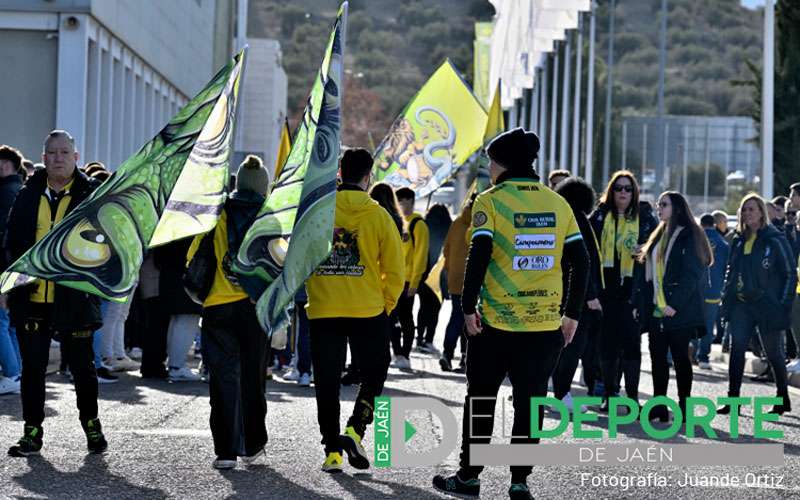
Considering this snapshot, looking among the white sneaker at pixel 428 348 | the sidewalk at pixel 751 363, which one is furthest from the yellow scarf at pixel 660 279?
the white sneaker at pixel 428 348

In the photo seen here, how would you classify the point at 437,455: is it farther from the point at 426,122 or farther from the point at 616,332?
the point at 426,122

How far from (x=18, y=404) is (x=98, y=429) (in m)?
2.74

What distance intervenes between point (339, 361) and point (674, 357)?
377cm

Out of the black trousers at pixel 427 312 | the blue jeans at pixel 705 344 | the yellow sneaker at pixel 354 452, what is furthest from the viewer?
the black trousers at pixel 427 312

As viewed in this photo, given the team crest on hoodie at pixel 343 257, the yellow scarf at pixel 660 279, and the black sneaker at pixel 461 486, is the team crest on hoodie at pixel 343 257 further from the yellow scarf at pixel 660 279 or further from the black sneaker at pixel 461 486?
the yellow scarf at pixel 660 279

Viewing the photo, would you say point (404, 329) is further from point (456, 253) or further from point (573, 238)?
point (573, 238)

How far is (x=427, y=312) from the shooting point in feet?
62.0

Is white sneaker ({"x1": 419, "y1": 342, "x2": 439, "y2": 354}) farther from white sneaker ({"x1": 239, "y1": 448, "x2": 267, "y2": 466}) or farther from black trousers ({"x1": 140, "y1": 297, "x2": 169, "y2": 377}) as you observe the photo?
white sneaker ({"x1": 239, "y1": 448, "x2": 267, "y2": 466})

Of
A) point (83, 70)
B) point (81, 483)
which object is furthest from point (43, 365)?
point (83, 70)

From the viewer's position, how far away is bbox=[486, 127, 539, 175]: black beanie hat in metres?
7.91

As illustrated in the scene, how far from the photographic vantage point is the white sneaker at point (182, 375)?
46.6ft

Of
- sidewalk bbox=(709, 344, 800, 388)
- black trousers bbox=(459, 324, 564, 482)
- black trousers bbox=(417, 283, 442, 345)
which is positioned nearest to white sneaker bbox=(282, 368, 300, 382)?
sidewalk bbox=(709, 344, 800, 388)

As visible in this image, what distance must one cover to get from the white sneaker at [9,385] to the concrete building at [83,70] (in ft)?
45.9

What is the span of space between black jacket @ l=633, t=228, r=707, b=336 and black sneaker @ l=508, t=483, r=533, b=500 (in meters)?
4.34
